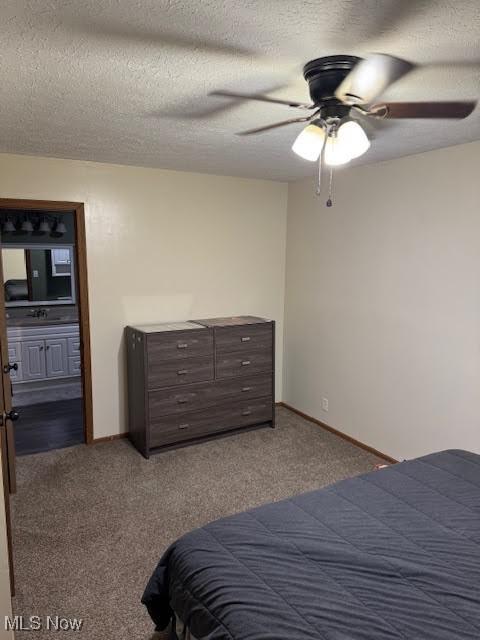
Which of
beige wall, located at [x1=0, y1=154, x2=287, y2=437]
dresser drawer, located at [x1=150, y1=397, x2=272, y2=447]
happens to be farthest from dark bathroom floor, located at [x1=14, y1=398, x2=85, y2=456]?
dresser drawer, located at [x1=150, y1=397, x2=272, y2=447]

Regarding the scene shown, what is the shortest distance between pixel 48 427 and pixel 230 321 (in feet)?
6.85

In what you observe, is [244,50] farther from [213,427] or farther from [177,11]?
[213,427]

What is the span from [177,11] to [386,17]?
63 centimetres

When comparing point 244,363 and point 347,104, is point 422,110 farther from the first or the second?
point 244,363

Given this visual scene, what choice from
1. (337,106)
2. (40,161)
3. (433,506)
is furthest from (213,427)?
(337,106)

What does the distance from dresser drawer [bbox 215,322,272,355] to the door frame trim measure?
112 centimetres

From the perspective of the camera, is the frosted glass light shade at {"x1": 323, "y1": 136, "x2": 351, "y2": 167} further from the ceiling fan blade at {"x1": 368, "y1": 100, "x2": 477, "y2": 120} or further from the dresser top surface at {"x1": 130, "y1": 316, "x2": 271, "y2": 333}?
the dresser top surface at {"x1": 130, "y1": 316, "x2": 271, "y2": 333}

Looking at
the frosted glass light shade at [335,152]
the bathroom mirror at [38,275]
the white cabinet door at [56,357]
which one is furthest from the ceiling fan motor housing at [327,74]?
the bathroom mirror at [38,275]

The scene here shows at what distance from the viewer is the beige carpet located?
7.01ft

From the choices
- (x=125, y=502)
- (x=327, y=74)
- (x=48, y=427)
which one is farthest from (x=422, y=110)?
(x=48, y=427)

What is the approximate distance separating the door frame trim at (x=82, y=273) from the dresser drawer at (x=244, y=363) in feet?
3.74

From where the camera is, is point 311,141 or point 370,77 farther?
point 311,141

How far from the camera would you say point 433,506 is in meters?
1.86

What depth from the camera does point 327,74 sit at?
→ 5.41 ft
